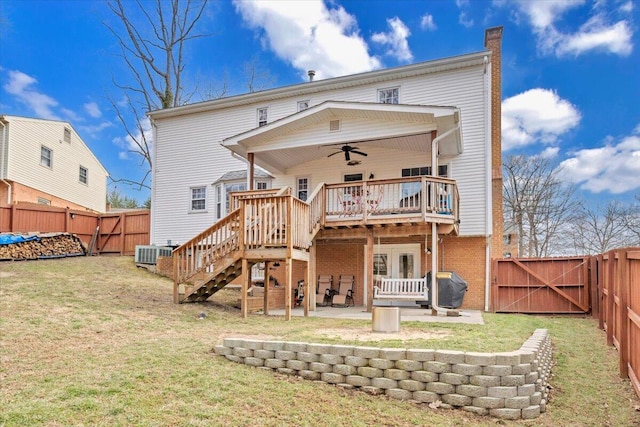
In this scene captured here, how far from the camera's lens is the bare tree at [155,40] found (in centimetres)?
2594

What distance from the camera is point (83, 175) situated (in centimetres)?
2688

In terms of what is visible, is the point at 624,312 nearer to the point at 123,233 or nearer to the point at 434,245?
the point at 434,245

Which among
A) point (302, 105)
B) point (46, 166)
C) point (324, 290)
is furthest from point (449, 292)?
point (46, 166)

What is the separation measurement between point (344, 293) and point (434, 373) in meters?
9.47

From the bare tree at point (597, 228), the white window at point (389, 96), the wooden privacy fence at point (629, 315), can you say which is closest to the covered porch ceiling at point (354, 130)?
the white window at point (389, 96)

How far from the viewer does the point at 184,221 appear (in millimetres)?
17844

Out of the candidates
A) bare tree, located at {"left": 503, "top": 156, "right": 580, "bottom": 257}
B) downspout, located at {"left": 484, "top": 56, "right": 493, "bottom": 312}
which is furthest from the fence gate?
bare tree, located at {"left": 503, "top": 156, "right": 580, "bottom": 257}

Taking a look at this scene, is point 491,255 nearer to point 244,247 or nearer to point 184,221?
point 244,247

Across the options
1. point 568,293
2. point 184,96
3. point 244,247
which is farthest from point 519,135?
point 244,247

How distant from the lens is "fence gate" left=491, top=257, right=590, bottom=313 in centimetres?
1389

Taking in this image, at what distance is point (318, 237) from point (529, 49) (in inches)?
663

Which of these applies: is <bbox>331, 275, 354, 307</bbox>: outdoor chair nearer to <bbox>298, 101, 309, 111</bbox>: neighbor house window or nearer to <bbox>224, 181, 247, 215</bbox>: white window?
<bbox>224, 181, 247, 215</bbox>: white window

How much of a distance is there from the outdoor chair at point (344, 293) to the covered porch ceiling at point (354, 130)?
14.2 ft

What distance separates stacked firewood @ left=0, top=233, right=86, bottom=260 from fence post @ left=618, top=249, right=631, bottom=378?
1666 centimetres
